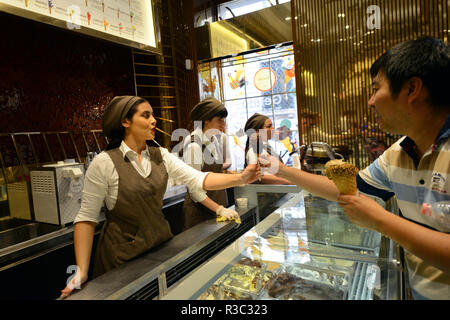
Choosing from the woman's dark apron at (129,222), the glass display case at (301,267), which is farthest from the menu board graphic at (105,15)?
the glass display case at (301,267)

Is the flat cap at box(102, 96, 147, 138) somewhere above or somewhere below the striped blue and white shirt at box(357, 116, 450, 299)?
above

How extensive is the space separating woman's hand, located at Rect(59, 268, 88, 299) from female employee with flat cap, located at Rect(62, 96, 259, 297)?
0.03m

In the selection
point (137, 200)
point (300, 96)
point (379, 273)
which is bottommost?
point (379, 273)

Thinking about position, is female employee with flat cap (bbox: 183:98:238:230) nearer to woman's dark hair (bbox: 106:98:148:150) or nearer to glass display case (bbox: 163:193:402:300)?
woman's dark hair (bbox: 106:98:148:150)

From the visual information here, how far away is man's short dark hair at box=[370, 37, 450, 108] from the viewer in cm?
88

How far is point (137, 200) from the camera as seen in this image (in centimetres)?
158

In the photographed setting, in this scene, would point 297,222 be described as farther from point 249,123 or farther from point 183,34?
point 183,34

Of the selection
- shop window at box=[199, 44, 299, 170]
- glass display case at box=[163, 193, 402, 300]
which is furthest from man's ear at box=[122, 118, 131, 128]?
shop window at box=[199, 44, 299, 170]

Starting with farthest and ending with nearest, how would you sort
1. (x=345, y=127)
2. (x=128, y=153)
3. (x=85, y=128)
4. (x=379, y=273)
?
(x=345, y=127)
(x=85, y=128)
(x=128, y=153)
(x=379, y=273)

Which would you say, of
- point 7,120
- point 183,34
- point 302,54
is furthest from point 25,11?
point 302,54

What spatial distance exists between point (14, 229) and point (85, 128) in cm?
172

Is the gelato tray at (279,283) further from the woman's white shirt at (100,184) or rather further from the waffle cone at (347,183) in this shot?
the woman's white shirt at (100,184)

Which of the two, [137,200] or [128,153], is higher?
[128,153]

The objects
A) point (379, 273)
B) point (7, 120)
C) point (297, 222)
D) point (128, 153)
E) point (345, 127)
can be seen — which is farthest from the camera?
point (345, 127)
